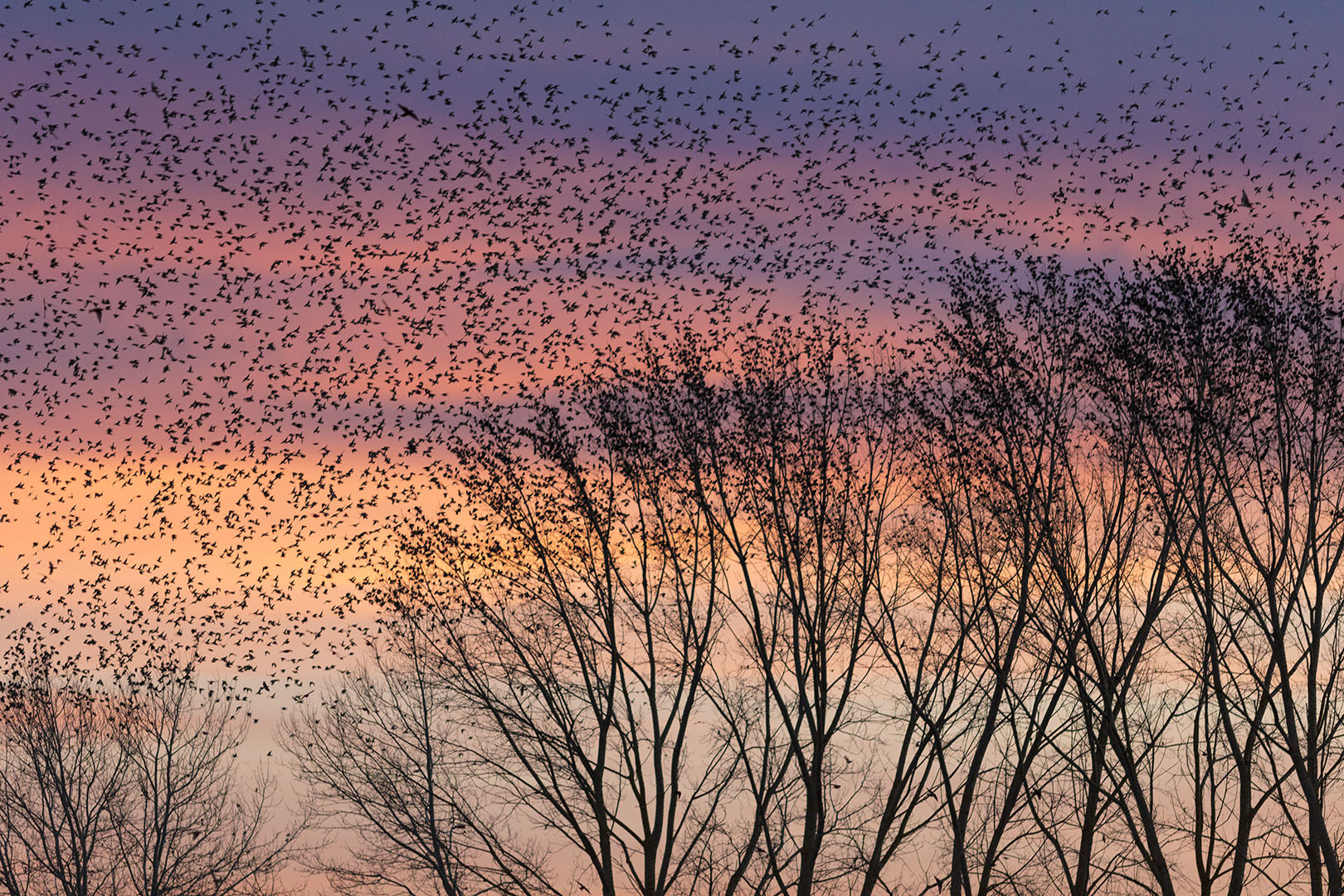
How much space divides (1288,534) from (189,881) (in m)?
23.6

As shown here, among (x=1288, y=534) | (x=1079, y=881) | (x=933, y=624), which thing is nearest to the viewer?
(x=1288, y=534)

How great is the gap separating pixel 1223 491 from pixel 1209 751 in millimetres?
4150

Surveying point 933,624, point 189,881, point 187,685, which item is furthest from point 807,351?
point 189,881

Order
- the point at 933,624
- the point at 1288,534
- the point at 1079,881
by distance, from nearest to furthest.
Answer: the point at 1288,534 → the point at 1079,881 → the point at 933,624


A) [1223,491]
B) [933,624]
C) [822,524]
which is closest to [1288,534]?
[1223,491]

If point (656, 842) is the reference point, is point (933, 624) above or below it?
above

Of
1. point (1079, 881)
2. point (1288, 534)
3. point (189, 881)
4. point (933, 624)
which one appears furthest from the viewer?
point (189, 881)

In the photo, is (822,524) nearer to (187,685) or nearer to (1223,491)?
(1223,491)

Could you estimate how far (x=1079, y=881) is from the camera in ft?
60.7

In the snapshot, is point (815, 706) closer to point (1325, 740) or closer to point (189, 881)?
point (1325, 740)

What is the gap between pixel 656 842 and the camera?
20188 millimetres

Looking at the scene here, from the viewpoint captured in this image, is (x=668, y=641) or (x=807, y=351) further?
(x=668, y=641)

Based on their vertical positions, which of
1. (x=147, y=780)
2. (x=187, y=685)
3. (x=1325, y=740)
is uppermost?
(x=187, y=685)

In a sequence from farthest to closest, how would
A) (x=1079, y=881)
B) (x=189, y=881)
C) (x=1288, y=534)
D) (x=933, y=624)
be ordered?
(x=189, y=881)
(x=933, y=624)
(x=1079, y=881)
(x=1288, y=534)
